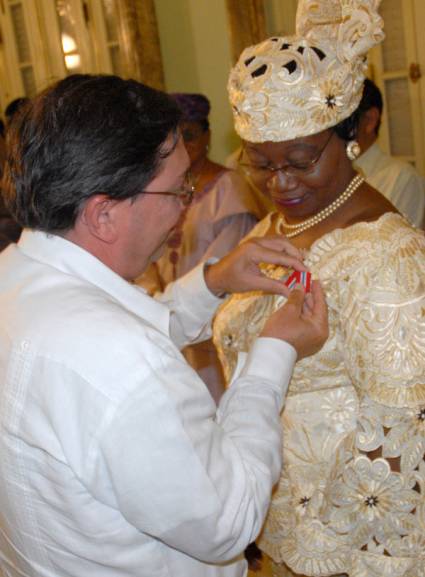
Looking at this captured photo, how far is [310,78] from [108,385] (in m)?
0.73

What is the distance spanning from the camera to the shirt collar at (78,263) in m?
1.04

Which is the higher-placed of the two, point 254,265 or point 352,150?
point 352,150

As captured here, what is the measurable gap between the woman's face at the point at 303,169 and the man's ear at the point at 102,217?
45 centimetres

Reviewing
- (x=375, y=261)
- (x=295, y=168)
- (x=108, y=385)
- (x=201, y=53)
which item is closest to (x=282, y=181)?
(x=295, y=168)

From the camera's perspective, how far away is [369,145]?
2.78 metres

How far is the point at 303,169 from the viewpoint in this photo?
1394 millimetres

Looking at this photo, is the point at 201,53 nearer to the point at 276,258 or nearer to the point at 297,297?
the point at 276,258

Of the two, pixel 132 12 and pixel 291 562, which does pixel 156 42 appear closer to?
pixel 132 12

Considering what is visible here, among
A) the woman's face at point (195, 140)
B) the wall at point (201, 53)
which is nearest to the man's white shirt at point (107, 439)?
the woman's face at point (195, 140)

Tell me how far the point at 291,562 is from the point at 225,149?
2.47m

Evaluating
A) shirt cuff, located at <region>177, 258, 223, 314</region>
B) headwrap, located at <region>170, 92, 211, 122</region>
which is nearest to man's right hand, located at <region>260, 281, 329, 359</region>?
shirt cuff, located at <region>177, 258, 223, 314</region>

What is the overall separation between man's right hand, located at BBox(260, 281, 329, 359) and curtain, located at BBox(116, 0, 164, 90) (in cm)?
237

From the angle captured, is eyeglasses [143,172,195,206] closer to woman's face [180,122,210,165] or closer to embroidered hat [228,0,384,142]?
embroidered hat [228,0,384,142]

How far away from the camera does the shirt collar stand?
104cm
